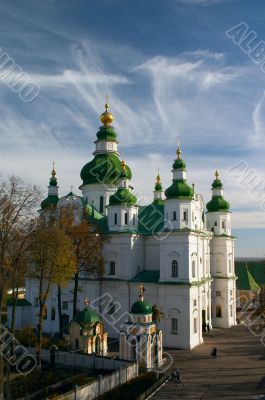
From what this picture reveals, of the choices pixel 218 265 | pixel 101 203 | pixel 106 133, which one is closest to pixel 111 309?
pixel 101 203

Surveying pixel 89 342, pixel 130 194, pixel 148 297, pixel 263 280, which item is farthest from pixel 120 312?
pixel 263 280

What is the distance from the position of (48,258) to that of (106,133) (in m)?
18.2

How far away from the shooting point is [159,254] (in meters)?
30.0

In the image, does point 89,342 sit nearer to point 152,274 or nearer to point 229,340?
point 152,274

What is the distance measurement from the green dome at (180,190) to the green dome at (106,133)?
1083 cm

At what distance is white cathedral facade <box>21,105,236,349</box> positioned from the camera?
26922mm

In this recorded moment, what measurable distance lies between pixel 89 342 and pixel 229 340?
11.0 m

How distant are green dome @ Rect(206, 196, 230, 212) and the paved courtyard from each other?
10329mm

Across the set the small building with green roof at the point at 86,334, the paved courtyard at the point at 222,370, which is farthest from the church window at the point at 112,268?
the paved courtyard at the point at 222,370

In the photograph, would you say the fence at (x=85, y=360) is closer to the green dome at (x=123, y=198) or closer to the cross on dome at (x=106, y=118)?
the green dome at (x=123, y=198)

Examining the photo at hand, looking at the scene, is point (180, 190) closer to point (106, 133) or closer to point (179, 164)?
point (179, 164)

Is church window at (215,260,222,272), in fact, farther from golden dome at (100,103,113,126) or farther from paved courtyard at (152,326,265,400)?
golden dome at (100,103,113,126)

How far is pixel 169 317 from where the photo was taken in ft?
88.3

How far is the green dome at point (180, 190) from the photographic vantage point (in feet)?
89.4
